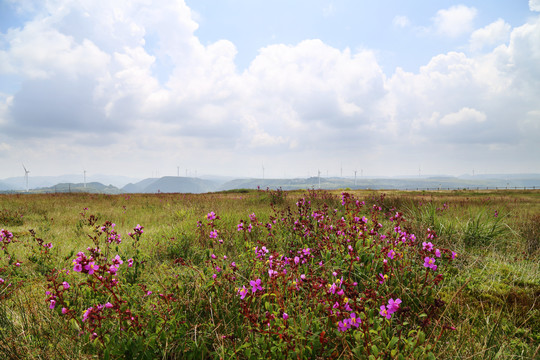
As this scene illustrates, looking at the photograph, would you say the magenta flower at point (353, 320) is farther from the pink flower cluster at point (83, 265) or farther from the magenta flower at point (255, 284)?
the pink flower cluster at point (83, 265)

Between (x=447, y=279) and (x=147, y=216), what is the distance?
10651 mm

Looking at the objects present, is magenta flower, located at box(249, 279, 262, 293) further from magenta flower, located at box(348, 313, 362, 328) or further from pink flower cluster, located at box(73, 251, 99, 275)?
pink flower cluster, located at box(73, 251, 99, 275)

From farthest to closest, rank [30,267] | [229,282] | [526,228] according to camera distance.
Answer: [526,228], [30,267], [229,282]

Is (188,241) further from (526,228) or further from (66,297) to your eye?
(526,228)

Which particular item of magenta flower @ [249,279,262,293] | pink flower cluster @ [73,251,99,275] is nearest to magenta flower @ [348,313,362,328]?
magenta flower @ [249,279,262,293]

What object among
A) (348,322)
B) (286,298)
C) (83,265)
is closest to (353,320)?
(348,322)

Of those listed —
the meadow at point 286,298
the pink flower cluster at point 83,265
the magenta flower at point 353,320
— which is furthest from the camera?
the meadow at point 286,298

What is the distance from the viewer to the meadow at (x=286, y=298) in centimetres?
220

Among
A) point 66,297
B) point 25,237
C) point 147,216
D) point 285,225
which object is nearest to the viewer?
Result: point 66,297

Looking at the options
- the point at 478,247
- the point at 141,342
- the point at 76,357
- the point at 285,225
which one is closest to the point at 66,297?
the point at 76,357

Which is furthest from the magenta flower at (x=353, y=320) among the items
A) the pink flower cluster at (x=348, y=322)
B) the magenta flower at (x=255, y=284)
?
the magenta flower at (x=255, y=284)

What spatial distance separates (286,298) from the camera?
3.19m

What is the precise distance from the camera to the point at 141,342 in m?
2.23

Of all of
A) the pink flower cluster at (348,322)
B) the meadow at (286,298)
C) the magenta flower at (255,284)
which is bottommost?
the meadow at (286,298)
